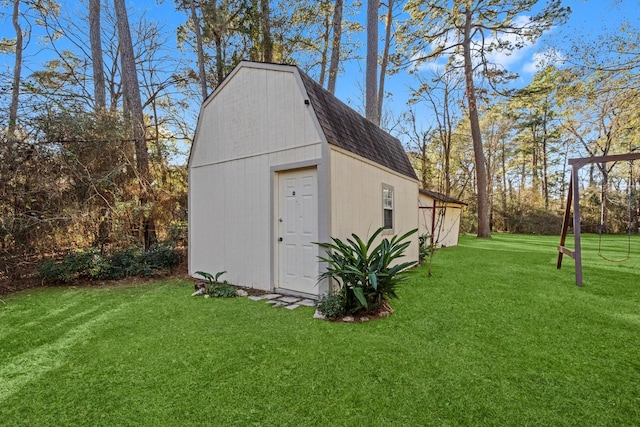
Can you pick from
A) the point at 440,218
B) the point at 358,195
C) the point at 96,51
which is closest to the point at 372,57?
the point at 358,195

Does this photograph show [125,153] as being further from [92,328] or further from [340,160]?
[340,160]

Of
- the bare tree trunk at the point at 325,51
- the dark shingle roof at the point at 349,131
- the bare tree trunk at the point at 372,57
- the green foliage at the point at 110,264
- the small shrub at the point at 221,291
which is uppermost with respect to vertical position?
the bare tree trunk at the point at 325,51

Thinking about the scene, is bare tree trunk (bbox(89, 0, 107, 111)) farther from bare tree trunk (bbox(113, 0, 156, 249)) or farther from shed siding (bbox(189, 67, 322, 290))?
shed siding (bbox(189, 67, 322, 290))

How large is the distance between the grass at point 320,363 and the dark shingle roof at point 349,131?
2635 millimetres

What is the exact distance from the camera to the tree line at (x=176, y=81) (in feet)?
17.4

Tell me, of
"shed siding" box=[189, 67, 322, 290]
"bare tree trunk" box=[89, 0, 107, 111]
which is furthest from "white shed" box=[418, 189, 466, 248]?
"bare tree trunk" box=[89, 0, 107, 111]

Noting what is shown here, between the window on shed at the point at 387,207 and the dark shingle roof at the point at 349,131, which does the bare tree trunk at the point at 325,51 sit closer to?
the dark shingle roof at the point at 349,131

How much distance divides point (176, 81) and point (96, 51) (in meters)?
2.25

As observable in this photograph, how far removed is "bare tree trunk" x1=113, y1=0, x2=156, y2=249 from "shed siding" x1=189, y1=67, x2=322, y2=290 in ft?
4.56

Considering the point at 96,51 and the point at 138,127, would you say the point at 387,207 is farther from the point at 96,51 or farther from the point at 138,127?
the point at 96,51

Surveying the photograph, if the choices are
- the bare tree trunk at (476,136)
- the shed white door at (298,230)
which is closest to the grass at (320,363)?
the shed white door at (298,230)

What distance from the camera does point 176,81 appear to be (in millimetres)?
9586

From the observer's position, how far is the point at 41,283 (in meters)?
5.50

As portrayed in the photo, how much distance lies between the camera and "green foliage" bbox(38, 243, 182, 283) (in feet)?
17.9
